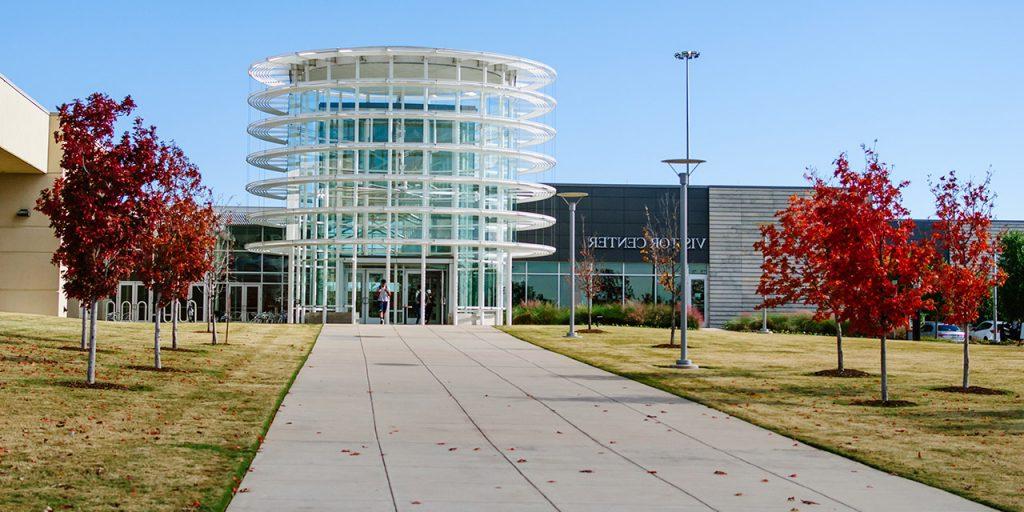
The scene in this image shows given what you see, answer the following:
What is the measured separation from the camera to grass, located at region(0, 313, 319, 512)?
10.4 meters

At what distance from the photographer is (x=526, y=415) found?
17.6 meters

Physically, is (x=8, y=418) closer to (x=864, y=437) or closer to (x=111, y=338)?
(x=864, y=437)

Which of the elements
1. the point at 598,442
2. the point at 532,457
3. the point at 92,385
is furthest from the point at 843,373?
the point at 92,385

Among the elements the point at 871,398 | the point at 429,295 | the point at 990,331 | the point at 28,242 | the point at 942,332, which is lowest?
the point at 990,331

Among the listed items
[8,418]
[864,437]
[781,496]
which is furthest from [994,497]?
[8,418]

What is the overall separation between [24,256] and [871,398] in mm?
36098

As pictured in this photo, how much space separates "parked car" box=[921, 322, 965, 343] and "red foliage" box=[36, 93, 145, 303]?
5023 centimetres

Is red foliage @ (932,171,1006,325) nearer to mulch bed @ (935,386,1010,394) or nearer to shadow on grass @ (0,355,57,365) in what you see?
mulch bed @ (935,386,1010,394)

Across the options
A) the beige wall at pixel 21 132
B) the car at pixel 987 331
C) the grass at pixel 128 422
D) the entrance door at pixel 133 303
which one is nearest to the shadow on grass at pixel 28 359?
the grass at pixel 128 422

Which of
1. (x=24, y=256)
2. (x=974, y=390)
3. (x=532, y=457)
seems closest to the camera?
(x=532, y=457)

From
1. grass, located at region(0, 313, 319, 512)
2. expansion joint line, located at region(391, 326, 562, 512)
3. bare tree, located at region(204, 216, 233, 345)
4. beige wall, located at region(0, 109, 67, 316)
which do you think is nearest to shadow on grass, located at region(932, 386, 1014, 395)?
expansion joint line, located at region(391, 326, 562, 512)

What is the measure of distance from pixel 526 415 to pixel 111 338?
1699 centimetres

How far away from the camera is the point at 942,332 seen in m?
66.5

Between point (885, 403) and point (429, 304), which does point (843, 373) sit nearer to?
point (885, 403)
